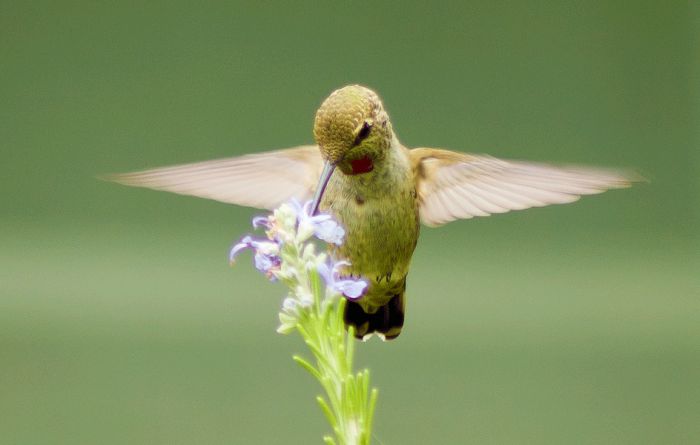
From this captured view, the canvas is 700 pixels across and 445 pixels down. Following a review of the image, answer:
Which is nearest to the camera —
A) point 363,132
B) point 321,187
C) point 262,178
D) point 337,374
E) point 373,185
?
point 337,374

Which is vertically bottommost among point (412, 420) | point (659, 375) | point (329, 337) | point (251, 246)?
point (329, 337)

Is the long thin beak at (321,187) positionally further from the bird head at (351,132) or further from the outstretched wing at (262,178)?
the outstretched wing at (262,178)

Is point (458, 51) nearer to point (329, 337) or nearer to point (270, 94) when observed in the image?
point (270, 94)

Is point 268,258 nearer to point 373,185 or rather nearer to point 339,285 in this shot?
point 339,285

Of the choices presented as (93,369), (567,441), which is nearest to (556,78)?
(567,441)

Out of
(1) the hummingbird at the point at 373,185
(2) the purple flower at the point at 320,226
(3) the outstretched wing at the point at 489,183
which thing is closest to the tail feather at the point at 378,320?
(1) the hummingbird at the point at 373,185

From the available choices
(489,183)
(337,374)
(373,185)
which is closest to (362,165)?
(373,185)

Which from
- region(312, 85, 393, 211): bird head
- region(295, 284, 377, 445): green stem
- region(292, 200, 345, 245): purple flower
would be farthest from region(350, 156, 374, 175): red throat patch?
region(295, 284, 377, 445): green stem
